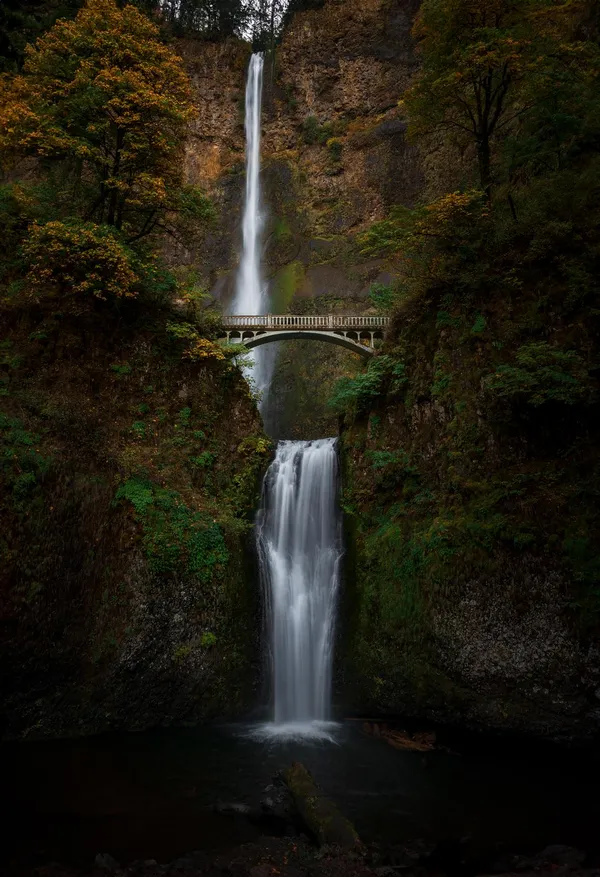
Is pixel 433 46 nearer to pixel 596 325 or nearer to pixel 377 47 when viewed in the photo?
pixel 596 325

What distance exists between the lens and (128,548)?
10.7 metres

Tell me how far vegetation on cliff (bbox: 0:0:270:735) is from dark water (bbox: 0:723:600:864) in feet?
3.66

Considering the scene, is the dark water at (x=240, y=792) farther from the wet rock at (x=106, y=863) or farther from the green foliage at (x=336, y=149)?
the green foliage at (x=336, y=149)

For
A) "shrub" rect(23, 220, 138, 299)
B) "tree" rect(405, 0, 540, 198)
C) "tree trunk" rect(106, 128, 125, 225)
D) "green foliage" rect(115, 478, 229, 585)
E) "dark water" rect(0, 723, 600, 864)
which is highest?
"tree" rect(405, 0, 540, 198)

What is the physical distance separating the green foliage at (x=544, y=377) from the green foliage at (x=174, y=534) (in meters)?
6.67

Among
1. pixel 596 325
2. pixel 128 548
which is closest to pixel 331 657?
pixel 128 548

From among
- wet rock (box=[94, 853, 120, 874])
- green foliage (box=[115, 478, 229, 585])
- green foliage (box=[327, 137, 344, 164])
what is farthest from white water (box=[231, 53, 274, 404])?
wet rock (box=[94, 853, 120, 874])

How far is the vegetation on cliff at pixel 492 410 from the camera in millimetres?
9453

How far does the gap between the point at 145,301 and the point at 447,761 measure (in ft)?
40.7

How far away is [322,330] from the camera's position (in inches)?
943

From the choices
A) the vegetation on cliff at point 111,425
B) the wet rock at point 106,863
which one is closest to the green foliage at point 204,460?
the vegetation on cliff at point 111,425

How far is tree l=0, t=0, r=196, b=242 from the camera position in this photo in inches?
474

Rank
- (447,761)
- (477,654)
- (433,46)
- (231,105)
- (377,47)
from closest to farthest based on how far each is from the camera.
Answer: (447,761), (477,654), (433,46), (377,47), (231,105)

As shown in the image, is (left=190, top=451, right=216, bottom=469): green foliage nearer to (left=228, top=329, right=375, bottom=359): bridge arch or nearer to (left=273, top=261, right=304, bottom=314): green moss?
(left=228, top=329, right=375, bottom=359): bridge arch
